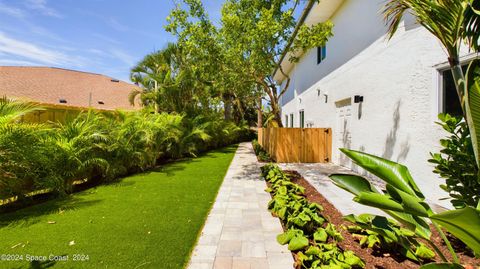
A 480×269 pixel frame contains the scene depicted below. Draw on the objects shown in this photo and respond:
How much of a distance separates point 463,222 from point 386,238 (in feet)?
5.95

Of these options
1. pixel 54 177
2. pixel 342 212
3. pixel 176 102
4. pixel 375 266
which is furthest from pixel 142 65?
pixel 375 266

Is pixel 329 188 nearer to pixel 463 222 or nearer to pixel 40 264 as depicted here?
pixel 463 222

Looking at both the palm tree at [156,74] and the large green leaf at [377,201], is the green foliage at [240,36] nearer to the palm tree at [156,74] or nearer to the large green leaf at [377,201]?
the palm tree at [156,74]

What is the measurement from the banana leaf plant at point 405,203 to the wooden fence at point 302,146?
8272mm

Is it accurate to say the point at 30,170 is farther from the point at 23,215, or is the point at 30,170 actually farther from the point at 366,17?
the point at 366,17

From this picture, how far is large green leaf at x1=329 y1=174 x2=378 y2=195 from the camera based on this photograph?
6.72 feet

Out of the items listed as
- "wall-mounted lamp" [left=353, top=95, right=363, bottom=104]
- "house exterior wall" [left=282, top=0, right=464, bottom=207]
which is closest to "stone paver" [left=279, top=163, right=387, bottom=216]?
"house exterior wall" [left=282, top=0, right=464, bottom=207]

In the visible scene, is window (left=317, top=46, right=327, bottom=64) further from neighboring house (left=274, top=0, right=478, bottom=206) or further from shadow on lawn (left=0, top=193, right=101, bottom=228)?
shadow on lawn (left=0, top=193, right=101, bottom=228)

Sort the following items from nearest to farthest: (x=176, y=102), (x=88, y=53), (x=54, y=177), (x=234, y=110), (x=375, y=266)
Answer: (x=375, y=266) → (x=54, y=177) → (x=176, y=102) → (x=88, y=53) → (x=234, y=110)

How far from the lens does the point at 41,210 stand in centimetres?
480

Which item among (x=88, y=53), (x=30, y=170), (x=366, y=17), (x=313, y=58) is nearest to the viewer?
(x=30, y=170)

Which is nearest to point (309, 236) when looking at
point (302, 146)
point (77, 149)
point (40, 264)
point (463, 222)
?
point (463, 222)

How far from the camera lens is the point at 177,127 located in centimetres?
1112

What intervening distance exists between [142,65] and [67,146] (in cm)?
1081
